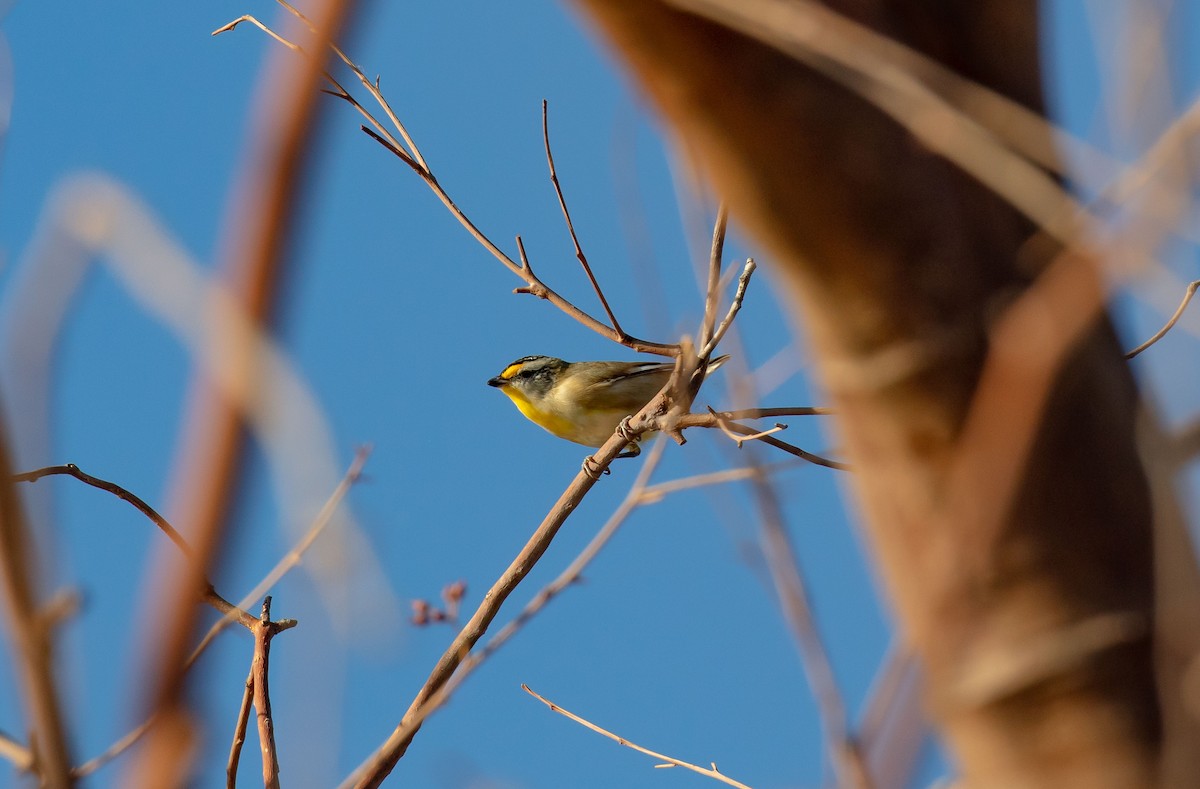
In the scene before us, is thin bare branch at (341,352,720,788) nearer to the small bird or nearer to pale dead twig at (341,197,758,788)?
pale dead twig at (341,197,758,788)

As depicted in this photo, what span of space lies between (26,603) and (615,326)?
9.16 ft

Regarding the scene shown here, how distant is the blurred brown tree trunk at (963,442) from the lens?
3.47 feet

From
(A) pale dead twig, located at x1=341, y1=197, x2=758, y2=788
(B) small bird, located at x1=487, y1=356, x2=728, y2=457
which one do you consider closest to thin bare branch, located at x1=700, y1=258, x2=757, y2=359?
(A) pale dead twig, located at x1=341, y1=197, x2=758, y2=788

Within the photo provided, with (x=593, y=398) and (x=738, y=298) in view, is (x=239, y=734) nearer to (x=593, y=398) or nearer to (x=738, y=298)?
(x=738, y=298)

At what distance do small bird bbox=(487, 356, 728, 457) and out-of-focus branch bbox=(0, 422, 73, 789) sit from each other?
730cm

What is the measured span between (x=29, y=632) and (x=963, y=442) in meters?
0.87

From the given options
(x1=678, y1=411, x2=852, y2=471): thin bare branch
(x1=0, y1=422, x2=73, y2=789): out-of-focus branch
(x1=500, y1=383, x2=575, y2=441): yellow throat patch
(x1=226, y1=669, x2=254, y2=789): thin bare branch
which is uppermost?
(x1=500, y1=383, x2=575, y2=441): yellow throat patch

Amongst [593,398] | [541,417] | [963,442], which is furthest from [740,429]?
[541,417]

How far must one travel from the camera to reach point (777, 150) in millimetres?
1031

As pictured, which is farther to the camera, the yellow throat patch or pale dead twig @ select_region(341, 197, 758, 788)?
the yellow throat patch

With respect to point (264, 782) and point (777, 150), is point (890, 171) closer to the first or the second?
point (777, 150)

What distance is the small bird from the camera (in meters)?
8.46

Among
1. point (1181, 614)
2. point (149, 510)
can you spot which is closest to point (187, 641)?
point (1181, 614)

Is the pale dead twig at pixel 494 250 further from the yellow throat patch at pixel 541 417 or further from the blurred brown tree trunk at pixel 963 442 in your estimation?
the yellow throat patch at pixel 541 417
